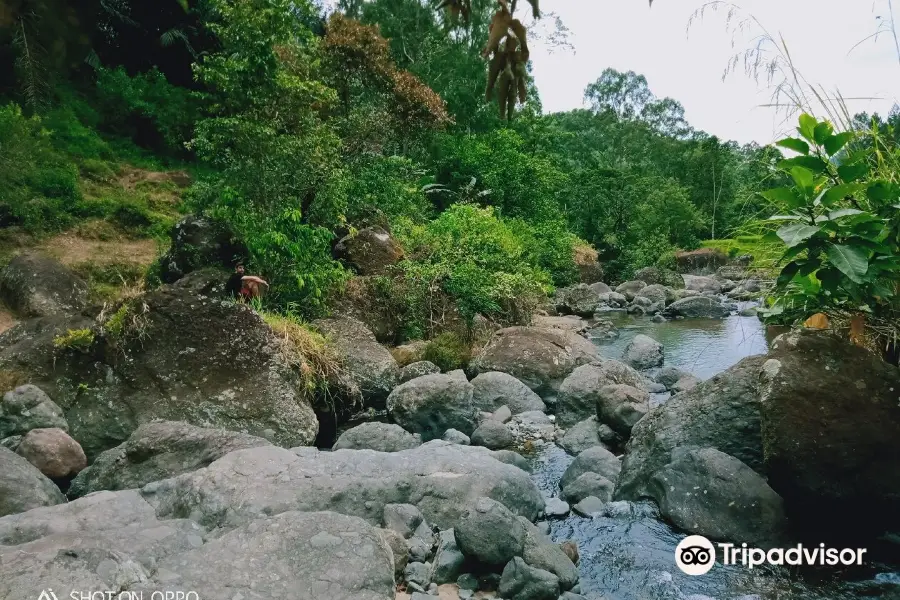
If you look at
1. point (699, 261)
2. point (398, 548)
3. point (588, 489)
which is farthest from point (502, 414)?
point (699, 261)

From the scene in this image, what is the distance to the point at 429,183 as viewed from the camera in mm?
20062

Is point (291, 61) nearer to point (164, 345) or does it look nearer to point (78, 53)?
point (164, 345)

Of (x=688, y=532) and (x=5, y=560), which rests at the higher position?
(x=5, y=560)

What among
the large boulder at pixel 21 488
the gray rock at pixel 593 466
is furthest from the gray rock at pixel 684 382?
the large boulder at pixel 21 488

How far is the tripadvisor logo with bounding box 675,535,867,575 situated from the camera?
4297 millimetres

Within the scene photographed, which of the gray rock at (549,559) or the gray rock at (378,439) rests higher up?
the gray rock at (378,439)

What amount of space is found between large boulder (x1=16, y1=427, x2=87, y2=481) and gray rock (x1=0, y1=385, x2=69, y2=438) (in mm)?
365

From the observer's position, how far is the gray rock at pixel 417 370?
951cm

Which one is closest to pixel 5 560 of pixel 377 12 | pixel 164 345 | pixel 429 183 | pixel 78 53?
pixel 78 53

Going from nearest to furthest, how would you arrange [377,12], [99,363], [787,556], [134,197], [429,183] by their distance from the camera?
[787,556], [99,363], [134,197], [429,183], [377,12]

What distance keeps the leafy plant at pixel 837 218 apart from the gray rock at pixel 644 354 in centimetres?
833

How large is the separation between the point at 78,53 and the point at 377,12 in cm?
2708

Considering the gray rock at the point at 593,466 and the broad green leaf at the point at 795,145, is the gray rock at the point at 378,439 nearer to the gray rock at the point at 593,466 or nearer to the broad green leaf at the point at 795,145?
the gray rock at the point at 593,466

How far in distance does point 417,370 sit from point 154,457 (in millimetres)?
4566
